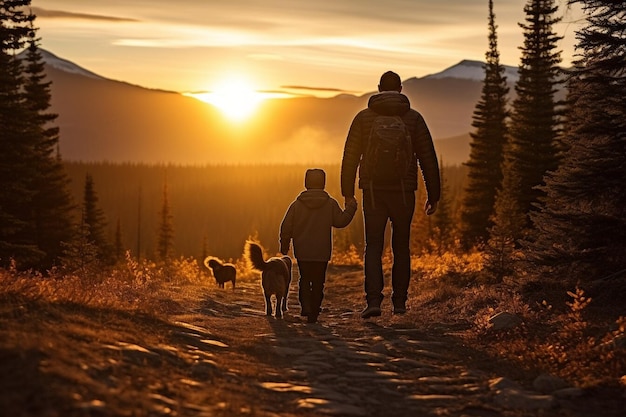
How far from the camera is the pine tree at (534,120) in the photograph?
113ft

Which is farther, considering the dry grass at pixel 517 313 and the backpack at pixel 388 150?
the backpack at pixel 388 150

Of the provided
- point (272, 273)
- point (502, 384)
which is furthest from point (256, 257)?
point (502, 384)

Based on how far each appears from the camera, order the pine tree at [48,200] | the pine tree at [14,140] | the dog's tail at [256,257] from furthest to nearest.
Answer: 1. the pine tree at [48,200]
2. the pine tree at [14,140]
3. the dog's tail at [256,257]

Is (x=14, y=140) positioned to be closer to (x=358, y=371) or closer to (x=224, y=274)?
(x=224, y=274)

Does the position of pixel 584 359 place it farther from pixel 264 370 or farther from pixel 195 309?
pixel 195 309

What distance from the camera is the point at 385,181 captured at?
413 inches

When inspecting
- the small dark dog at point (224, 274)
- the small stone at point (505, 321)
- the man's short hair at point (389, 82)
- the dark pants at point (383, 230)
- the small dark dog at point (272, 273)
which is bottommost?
the small dark dog at point (224, 274)

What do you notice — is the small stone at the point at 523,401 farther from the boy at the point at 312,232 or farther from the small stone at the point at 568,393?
the boy at the point at 312,232

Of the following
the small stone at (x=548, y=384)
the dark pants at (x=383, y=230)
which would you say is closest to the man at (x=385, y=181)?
the dark pants at (x=383, y=230)

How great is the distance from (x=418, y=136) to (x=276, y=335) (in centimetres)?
363

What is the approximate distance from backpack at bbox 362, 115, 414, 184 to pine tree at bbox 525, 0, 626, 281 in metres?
2.52

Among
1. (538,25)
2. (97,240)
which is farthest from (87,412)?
(97,240)

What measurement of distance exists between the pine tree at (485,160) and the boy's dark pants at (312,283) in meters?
34.1

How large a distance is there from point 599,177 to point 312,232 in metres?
4.40
